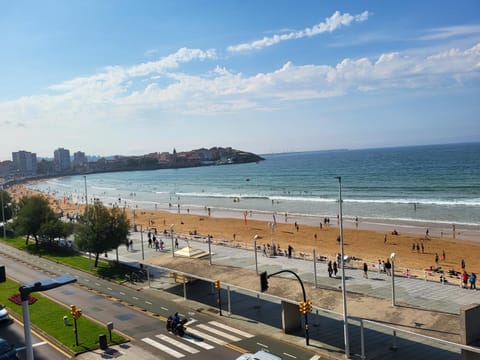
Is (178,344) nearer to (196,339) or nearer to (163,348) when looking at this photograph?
(163,348)

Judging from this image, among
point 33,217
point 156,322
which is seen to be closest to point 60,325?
point 156,322

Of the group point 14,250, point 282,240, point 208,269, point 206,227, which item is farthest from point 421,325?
point 206,227

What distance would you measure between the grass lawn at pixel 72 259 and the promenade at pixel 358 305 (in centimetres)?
445

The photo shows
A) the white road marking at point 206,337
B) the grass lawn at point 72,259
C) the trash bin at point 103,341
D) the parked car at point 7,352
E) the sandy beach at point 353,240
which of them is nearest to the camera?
the parked car at point 7,352

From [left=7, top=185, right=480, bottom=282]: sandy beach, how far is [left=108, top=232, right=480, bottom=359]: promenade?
330 inches

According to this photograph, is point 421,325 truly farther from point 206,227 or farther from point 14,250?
point 206,227

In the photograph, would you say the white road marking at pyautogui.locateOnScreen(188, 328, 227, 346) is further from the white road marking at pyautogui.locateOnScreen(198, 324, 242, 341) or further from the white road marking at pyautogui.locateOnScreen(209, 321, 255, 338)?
the white road marking at pyautogui.locateOnScreen(209, 321, 255, 338)

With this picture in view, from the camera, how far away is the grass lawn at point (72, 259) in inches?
1341

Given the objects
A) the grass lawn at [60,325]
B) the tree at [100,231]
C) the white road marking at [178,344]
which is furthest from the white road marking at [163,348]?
the tree at [100,231]

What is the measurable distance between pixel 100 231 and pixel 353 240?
27296 millimetres

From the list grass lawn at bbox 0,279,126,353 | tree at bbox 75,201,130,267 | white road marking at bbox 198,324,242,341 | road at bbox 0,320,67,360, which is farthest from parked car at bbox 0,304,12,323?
tree at bbox 75,201,130,267

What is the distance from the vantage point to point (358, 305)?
62.2 feet

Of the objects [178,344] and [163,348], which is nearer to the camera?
[163,348]

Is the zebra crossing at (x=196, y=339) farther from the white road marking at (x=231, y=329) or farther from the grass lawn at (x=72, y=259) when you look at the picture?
the grass lawn at (x=72, y=259)
